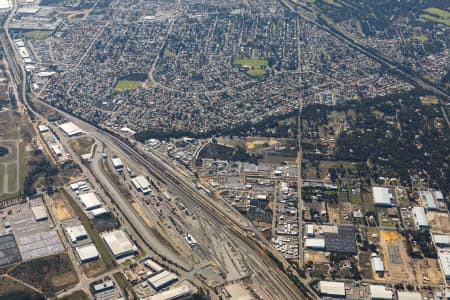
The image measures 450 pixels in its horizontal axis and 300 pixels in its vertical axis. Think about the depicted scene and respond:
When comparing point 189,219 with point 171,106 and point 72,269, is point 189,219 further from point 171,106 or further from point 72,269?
point 171,106

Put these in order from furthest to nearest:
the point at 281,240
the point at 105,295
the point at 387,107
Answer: the point at 387,107 → the point at 281,240 → the point at 105,295

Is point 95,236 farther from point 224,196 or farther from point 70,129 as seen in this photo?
point 70,129

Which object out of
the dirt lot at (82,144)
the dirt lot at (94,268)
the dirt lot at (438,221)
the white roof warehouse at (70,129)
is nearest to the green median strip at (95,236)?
the dirt lot at (94,268)

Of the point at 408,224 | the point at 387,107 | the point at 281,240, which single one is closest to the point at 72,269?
the point at 281,240

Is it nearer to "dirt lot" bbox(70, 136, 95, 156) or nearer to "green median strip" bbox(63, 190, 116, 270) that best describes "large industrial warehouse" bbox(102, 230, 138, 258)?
"green median strip" bbox(63, 190, 116, 270)

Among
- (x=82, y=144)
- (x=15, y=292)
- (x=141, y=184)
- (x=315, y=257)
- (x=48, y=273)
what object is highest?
(x=82, y=144)

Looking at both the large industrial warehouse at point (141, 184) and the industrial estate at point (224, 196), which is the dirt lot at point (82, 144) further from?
the large industrial warehouse at point (141, 184)

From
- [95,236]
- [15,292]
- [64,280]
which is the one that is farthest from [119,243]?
[15,292]
